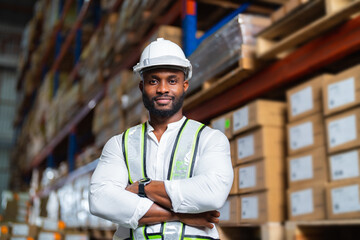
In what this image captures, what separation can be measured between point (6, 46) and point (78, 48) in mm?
9498

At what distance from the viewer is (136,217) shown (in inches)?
38.7

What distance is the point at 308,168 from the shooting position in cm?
199

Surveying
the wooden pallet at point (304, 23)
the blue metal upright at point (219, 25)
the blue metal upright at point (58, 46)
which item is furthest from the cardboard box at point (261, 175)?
the blue metal upright at point (58, 46)

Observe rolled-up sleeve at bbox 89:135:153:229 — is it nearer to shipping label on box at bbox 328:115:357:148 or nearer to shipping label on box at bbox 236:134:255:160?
shipping label on box at bbox 328:115:357:148

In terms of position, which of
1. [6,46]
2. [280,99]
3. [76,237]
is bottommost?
[76,237]

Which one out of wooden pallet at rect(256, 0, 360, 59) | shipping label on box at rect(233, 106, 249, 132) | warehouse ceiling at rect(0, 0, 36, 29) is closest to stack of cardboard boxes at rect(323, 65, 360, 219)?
wooden pallet at rect(256, 0, 360, 59)

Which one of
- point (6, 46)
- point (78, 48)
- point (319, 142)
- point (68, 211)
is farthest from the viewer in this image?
point (6, 46)

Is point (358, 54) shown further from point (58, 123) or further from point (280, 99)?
point (58, 123)

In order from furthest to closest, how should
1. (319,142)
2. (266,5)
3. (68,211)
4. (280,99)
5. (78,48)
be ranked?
(78,48) < (68,211) < (266,5) < (280,99) < (319,142)

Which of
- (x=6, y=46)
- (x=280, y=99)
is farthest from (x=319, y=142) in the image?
(x=6, y=46)

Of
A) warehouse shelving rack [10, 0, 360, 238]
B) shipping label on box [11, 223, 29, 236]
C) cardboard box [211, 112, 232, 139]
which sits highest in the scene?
warehouse shelving rack [10, 0, 360, 238]

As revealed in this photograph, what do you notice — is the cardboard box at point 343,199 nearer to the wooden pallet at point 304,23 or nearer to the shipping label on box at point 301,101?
the shipping label on box at point 301,101

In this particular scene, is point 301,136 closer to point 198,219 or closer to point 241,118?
point 241,118

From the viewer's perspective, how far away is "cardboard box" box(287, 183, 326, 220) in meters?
1.87
